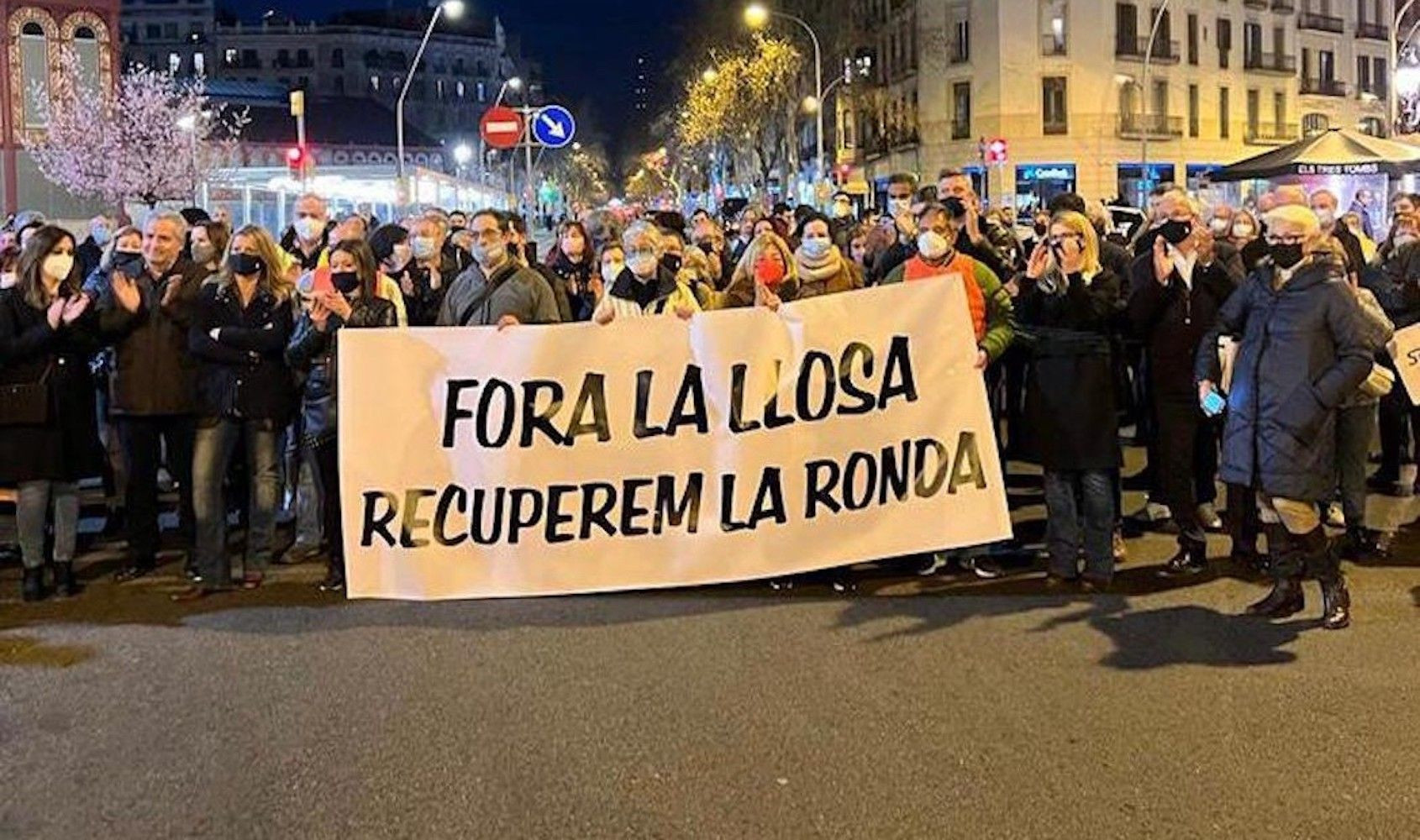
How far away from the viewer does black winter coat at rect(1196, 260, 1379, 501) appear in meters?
6.77

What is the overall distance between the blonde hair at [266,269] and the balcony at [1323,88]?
7069cm

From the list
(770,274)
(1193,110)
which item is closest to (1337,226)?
(770,274)

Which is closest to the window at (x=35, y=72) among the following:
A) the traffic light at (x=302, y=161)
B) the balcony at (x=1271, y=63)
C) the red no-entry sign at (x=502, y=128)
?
the traffic light at (x=302, y=161)

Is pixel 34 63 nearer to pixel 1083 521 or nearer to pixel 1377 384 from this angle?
pixel 1083 521

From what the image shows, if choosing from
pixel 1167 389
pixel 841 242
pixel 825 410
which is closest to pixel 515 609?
pixel 825 410

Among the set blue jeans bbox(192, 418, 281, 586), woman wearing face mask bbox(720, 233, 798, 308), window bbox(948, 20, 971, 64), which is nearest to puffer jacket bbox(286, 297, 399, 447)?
blue jeans bbox(192, 418, 281, 586)

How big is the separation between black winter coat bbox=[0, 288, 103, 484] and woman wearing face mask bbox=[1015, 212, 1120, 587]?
488 centimetres

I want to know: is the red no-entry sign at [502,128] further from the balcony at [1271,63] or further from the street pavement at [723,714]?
the balcony at [1271,63]

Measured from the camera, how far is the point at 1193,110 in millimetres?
65312

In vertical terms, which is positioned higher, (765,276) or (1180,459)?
(765,276)

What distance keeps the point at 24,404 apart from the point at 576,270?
14.2ft

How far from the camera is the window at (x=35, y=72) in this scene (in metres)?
41.9

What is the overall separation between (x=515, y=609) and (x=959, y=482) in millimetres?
2300

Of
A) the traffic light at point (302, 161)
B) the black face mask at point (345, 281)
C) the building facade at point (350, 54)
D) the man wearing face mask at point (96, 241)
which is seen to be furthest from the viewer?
the building facade at point (350, 54)
